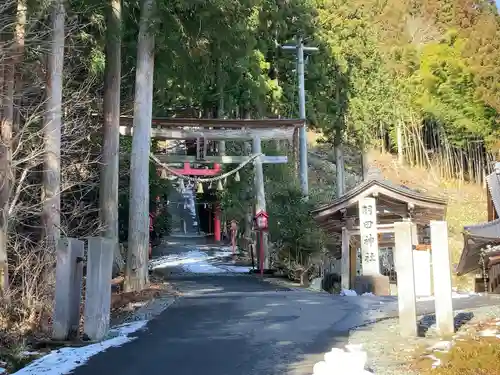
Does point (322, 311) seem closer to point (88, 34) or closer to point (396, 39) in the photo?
point (88, 34)

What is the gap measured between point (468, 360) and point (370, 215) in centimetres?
1066

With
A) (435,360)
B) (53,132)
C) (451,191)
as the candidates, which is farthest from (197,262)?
(451,191)

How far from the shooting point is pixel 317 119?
95.6 ft

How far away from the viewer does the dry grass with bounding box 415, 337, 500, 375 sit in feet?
17.3

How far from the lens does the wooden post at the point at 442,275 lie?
7.35m

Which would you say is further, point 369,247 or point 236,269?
point 236,269

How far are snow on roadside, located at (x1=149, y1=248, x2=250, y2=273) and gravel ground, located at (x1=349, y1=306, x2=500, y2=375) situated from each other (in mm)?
14924

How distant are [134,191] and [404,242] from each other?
816 centimetres

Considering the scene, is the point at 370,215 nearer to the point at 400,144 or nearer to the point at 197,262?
the point at 197,262

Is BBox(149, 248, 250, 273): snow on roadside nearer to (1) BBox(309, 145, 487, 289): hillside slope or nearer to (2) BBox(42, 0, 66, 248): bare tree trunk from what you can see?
(1) BBox(309, 145, 487, 289): hillside slope

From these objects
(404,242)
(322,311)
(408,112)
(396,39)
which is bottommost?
(322,311)

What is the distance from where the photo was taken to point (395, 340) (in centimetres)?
730

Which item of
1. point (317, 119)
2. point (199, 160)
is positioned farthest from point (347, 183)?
point (199, 160)

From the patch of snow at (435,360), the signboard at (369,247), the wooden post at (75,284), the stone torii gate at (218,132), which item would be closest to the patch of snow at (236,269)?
the stone torii gate at (218,132)
